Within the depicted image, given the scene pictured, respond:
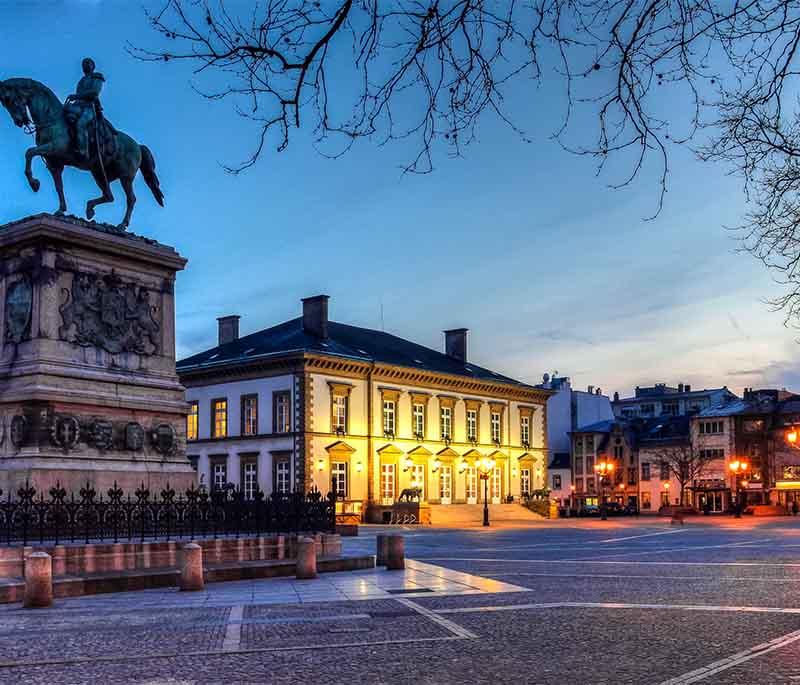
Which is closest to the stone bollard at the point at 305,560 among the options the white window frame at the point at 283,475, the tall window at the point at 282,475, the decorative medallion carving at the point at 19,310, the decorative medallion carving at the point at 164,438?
the decorative medallion carving at the point at 164,438

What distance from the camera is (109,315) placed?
22234 millimetres

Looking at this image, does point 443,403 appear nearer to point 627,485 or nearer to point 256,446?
point 256,446

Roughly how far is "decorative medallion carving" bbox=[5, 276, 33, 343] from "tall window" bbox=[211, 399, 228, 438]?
42387 mm

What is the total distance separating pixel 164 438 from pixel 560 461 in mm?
87075

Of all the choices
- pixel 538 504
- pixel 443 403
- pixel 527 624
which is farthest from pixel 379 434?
pixel 527 624

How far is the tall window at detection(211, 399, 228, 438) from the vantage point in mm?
63891

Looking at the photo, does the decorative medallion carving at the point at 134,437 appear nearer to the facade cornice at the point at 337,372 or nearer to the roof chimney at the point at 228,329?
the facade cornice at the point at 337,372

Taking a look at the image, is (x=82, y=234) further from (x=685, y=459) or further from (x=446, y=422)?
(x=685, y=459)

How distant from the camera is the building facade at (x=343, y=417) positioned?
5959cm

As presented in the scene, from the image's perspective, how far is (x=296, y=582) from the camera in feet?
62.6

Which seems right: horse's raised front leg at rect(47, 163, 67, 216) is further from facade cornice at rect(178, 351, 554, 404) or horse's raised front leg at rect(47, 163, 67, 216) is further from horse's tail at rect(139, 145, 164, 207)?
facade cornice at rect(178, 351, 554, 404)

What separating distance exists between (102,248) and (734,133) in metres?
16.6

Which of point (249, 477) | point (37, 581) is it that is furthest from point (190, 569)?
point (249, 477)

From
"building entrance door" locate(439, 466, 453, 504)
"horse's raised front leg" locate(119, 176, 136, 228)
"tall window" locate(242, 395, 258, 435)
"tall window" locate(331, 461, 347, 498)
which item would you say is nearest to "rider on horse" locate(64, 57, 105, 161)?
"horse's raised front leg" locate(119, 176, 136, 228)
